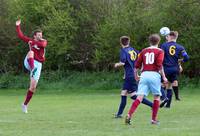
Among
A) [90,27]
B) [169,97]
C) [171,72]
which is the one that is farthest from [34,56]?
[90,27]

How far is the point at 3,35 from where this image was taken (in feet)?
110

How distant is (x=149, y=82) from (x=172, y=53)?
5078 mm

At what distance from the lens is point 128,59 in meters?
13.3

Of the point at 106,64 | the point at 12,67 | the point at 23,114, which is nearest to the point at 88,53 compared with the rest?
the point at 106,64

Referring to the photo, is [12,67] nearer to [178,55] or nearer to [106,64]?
[106,64]

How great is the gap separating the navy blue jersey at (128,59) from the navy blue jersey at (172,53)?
328cm

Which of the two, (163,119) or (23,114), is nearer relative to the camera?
(163,119)

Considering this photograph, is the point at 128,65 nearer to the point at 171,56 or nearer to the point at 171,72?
the point at 171,56

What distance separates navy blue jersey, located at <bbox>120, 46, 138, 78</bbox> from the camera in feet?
43.5

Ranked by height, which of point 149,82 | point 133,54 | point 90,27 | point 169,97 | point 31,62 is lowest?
point 169,97

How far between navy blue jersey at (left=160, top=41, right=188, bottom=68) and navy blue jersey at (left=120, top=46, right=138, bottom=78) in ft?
10.8

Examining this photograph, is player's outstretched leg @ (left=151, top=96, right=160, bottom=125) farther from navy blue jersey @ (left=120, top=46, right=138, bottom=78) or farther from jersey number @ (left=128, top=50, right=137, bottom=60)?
jersey number @ (left=128, top=50, right=137, bottom=60)

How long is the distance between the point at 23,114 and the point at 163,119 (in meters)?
3.70

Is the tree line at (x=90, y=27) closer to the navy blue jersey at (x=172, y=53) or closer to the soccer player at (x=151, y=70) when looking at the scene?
the navy blue jersey at (x=172, y=53)
